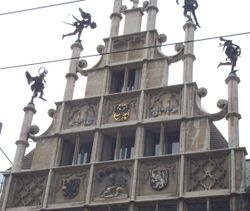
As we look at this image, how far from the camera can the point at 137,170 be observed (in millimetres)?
18594

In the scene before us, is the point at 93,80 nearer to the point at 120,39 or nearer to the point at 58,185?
the point at 120,39

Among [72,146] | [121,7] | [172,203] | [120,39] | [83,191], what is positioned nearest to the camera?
[172,203]

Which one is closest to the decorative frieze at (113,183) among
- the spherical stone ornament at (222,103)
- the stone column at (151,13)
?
the spherical stone ornament at (222,103)

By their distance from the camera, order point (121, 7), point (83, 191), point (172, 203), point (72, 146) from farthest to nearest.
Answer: point (121, 7)
point (72, 146)
point (83, 191)
point (172, 203)

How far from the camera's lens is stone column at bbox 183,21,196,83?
20094mm

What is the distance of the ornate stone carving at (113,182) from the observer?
1852 cm

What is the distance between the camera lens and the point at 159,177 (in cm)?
1830

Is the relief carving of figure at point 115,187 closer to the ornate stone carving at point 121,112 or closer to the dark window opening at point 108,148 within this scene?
the dark window opening at point 108,148

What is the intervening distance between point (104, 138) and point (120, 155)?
0.87 m

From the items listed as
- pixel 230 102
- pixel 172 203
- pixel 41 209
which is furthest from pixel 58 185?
pixel 230 102

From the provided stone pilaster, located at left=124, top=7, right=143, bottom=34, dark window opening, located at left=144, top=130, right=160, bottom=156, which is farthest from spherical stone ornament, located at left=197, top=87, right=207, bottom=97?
stone pilaster, located at left=124, top=7, right=143, bottom=34

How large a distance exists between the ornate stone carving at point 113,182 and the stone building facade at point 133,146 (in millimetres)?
29

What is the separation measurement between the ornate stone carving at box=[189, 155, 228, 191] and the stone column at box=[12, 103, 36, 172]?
5735mm

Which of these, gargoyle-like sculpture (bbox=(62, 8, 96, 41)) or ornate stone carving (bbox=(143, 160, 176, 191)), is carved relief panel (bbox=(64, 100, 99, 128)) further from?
gargoyle-like sculpture (bbox=(62, 8, 96, 41))
